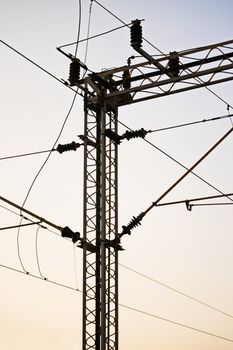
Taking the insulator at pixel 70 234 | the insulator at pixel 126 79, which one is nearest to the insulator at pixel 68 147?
the insulator at pixel 126 79

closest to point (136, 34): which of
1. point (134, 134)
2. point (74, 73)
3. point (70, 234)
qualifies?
point (74, 73)

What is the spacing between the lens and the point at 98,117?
59.0 feet

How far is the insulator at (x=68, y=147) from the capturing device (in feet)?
58.2

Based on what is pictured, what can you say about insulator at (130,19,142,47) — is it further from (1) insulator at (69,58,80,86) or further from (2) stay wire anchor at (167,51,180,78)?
(1) insulator at (69,58,80,86)

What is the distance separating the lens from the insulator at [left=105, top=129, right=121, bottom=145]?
1784cm

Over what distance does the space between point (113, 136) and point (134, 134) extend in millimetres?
523

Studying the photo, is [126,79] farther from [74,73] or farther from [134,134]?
[134,134]

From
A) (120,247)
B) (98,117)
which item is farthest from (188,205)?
(98,117)

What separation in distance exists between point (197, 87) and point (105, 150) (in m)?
2.70

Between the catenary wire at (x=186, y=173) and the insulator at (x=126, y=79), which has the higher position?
the insulator at (x=126, y=79)

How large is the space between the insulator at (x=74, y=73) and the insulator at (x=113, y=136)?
1.49 metres

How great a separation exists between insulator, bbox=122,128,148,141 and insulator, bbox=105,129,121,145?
15 cm

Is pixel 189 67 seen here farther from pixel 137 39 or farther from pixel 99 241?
pixel 99 241

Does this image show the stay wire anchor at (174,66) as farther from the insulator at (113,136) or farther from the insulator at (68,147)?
the insulator at (68,147)
